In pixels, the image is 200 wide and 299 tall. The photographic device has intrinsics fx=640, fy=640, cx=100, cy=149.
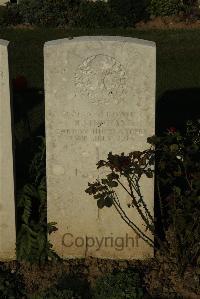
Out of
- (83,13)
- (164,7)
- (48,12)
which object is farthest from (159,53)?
(48,12)

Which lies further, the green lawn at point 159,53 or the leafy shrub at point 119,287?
the green lawn at point 159,53

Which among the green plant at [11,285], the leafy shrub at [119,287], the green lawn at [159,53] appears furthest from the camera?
the green lawn at [159,53]

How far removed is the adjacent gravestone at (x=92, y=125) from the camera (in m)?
5.05

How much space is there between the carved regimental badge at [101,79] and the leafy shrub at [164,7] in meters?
14.0

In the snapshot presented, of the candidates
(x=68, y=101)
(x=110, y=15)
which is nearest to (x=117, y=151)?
(x=68, y=101)

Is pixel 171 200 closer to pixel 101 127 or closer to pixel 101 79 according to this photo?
pixel 101 127

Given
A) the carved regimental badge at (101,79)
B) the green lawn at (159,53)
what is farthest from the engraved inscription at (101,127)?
the green lawn at (159,53)

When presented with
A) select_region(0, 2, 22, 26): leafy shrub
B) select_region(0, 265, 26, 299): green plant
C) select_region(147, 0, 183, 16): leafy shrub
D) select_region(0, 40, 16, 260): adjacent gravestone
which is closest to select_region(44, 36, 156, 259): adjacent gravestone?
select_region(0, 40, 16, 260): adjacent gravestone

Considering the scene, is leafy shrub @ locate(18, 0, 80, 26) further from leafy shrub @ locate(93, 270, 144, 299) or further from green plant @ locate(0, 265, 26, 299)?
leafy shrub @ locate(93, 270, 144, 299)

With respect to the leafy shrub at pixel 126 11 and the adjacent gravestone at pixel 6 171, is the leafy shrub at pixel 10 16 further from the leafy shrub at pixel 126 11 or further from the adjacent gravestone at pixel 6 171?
the adjacent gravestone at pixel 6 171

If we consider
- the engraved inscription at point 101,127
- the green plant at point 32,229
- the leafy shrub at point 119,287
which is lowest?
the leafy shrub at point 119,287

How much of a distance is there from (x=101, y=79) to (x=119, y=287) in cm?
164

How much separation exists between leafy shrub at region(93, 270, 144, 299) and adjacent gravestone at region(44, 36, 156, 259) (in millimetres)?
489

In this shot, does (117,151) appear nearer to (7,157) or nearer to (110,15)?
(7,157)
